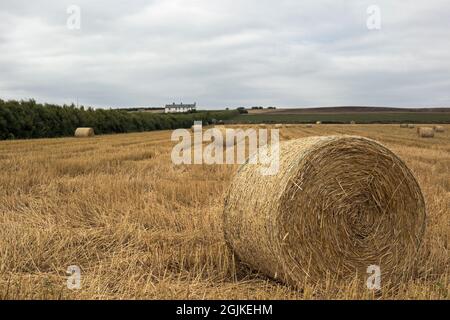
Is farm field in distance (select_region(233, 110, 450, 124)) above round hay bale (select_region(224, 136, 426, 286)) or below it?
above

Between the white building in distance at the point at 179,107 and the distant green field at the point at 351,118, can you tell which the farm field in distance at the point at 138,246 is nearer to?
the distant green field at the point at 351,118

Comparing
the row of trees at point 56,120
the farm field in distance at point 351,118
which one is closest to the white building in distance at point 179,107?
the farm field in distance at point 351,118

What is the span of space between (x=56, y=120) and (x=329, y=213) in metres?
32.4

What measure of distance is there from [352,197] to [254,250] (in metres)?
1.03

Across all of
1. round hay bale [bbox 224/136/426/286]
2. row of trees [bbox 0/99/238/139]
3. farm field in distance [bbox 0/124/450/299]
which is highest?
row of trees [bbox 0/99/238/139]

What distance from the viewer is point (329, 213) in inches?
175

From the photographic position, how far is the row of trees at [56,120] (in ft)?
97.3

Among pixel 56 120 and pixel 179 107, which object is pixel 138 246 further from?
pixel 179 107

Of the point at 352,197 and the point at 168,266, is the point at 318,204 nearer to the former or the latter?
the point at 352,197

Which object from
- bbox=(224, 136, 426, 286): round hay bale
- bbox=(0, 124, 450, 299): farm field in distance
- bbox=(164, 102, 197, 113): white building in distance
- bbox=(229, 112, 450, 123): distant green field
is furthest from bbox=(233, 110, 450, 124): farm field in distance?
bbox=(224, 136, 426, 286): round hay bale

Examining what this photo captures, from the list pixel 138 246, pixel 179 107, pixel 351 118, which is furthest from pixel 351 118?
pixel 138 246

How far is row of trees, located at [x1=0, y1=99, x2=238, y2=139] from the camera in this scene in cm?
2966

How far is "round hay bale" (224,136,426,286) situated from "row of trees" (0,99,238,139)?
2748cm

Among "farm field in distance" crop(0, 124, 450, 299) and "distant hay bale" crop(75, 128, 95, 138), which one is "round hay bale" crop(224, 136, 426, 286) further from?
"distant hay bale" crop(75, 128, 95, 138)
